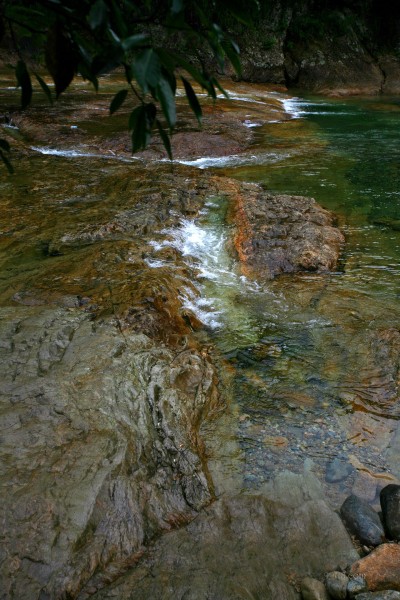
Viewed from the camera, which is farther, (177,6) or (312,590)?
(312,590)

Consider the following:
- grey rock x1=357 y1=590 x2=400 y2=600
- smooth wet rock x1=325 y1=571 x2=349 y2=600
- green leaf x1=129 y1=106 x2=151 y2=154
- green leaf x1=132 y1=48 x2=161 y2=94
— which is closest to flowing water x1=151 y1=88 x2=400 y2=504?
smooth wet rock x1=325 y1=571 x2=349 y2=600

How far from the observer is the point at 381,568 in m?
2.22

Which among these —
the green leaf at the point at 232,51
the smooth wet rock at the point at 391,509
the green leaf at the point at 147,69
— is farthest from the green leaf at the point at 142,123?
the smooth wet rock at the point at 391,509

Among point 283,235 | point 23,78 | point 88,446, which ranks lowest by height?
point 88,446

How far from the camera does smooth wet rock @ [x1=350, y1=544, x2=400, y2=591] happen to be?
2.16m

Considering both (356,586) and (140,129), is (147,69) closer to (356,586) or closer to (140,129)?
(140,129)

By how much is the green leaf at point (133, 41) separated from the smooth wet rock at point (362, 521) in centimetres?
242

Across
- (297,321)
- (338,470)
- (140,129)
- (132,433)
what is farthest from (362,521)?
(140,129)

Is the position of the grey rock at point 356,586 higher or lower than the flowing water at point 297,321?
lower

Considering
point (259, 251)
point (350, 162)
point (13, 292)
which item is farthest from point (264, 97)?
point (13, 292)

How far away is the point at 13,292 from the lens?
3949mm

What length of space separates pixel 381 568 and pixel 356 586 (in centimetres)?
16

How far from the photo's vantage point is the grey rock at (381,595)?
2.04m

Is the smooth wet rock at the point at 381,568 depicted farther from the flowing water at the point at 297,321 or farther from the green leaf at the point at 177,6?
the green leaf at the point at 177,6
